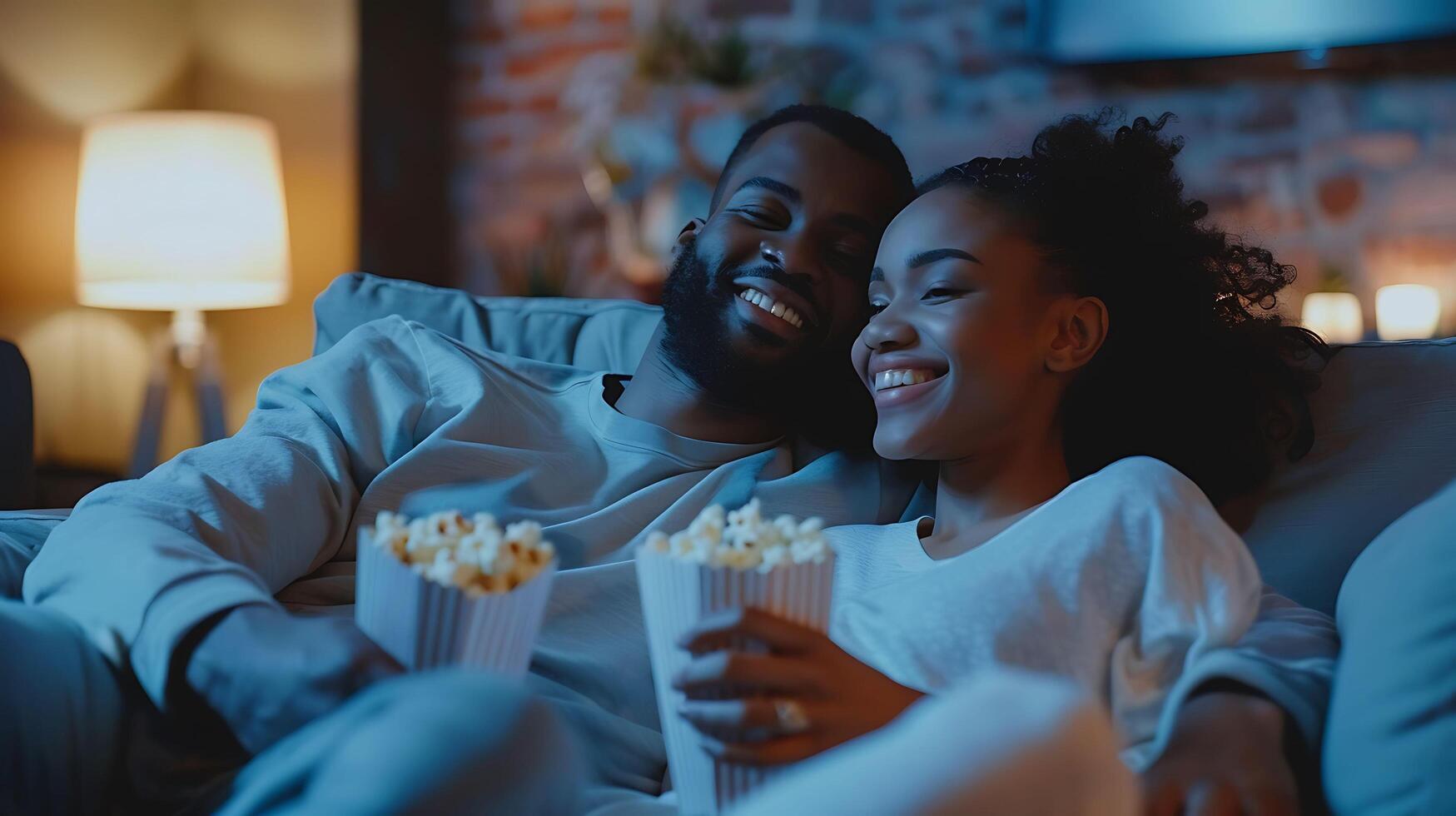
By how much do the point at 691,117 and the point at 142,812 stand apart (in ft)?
9.84

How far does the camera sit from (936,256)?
115cm

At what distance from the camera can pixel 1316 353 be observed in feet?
4.09

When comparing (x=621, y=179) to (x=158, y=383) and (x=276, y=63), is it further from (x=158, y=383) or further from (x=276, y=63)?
(x=158, y=383)

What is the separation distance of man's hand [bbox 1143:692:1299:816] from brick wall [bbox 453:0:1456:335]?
240cm

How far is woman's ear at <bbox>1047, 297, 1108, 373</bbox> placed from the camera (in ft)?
3.77

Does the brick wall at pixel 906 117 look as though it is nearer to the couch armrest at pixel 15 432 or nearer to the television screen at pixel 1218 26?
the television screen at pixel 1218 26

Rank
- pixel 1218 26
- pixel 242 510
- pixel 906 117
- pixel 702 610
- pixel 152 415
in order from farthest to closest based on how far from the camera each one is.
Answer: pixel 906 117
pixel 1218 26
pixel 152 415
pixel 242 510
pixel 702 610

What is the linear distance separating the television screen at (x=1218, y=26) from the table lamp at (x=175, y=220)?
202cm

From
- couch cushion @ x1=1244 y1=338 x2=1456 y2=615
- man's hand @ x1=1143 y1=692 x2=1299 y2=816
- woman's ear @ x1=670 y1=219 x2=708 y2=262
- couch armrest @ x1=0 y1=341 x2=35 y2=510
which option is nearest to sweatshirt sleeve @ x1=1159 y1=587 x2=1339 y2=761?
man's hand @ x1=1143 y1=692 x2=1299 y2=816

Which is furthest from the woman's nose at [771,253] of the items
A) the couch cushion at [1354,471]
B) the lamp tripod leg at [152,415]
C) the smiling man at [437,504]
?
the lamp tripod leg at [152,415]

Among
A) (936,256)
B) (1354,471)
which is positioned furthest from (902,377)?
(1354,471)

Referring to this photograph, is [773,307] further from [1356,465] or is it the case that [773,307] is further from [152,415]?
[152,415]

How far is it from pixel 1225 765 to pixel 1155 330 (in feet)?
1.78

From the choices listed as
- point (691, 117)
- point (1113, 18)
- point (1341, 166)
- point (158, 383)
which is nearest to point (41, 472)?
point (158, 383)
